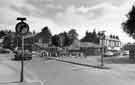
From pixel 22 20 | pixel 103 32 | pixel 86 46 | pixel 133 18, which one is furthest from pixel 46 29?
pixel 22 20

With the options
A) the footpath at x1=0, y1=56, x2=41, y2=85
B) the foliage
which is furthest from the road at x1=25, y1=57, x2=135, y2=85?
the foliage

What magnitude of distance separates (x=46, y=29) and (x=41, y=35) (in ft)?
19.5

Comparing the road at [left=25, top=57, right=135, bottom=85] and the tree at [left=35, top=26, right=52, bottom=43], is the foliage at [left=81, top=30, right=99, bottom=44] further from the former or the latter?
the road at [left=25, top=57, right=135, bottom=85]

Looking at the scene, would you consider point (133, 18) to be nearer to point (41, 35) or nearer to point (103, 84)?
point (103, 84)

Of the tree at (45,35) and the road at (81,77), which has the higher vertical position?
the tree at (45,35)

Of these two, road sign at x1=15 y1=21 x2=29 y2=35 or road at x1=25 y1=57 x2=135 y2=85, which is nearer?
road sign at x1=15 y1=21 x2=29 y2=35

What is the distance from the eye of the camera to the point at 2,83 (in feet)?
27.1

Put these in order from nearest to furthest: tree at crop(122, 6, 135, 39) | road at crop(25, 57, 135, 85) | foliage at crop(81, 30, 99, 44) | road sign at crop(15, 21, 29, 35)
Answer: road sign at crop(15, 21, 29, 35)
road at crop(25, 57, 135, 85)
tree at crop(122, 6, 135, 39)
foliage at crop(81, 30, 99, 44)

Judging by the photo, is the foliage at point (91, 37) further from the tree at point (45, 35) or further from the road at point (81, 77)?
the road at point (81, 77)

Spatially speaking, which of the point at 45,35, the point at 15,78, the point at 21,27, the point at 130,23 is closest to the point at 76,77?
the point at 15,78

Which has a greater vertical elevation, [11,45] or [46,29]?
[46,29]

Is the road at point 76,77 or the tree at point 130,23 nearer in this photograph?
the road at point 76,77

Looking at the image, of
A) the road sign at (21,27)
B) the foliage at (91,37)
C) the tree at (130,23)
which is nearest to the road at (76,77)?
the road sign at (21,27)

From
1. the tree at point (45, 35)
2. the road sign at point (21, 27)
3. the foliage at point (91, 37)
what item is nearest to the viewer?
the road sign at point (21, 27)
